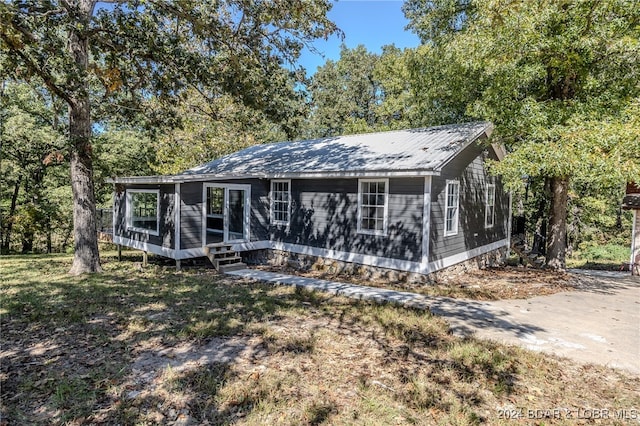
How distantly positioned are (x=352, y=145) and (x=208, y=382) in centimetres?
977

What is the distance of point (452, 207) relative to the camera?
31.9 feet

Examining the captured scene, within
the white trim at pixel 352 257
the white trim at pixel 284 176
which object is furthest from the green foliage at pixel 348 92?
the white trim at pixel 352 257

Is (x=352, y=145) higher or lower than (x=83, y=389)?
higher

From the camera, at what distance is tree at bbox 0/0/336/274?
6840 mm

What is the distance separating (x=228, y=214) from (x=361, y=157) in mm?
4735

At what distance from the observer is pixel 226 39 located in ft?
28.2

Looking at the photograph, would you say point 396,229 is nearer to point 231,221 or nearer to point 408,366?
point 408,366

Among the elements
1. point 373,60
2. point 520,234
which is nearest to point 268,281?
point 520,234

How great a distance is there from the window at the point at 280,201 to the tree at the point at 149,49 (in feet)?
8.67

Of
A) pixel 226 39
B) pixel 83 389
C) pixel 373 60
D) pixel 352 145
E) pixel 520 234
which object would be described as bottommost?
pixel 83 389

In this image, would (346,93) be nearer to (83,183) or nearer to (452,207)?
(452,207)

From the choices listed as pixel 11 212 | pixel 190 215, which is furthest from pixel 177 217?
pixel 11 212

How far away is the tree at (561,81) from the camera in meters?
7.41

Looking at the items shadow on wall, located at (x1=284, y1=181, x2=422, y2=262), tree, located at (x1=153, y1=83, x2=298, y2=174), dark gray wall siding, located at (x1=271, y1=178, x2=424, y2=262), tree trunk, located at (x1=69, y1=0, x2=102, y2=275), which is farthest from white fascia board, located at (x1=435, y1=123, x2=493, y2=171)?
tree, located at (x1=153, y1=83, x2=298, y2=174)
